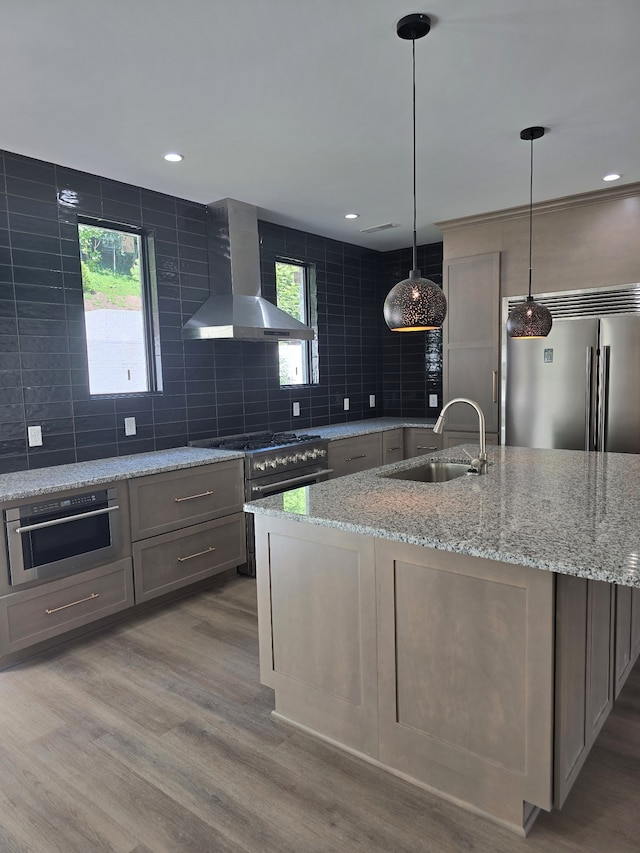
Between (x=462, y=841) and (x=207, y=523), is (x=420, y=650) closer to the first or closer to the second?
(x=462, y=841)

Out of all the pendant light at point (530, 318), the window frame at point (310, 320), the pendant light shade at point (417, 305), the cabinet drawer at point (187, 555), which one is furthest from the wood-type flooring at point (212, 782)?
the window frame at point (310, 320)

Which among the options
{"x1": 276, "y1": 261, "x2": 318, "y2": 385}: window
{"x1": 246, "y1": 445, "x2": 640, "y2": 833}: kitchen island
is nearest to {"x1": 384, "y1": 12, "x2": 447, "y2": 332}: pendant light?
{"x1": 246, "y1": 445, "x2": 640, "y2": 833}: kitchen island

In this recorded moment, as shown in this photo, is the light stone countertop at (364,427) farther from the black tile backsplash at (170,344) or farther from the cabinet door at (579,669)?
Result: the cabinet door at (579,669)

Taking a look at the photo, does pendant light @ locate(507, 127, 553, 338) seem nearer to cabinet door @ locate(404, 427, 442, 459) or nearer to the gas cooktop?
the gas cooktop

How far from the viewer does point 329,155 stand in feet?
10.4

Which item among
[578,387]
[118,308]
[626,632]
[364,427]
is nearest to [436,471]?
[626,632]

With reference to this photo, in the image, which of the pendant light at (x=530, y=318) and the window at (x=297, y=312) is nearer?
the pendant light at (x=530, y=318)

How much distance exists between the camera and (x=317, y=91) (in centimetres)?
244

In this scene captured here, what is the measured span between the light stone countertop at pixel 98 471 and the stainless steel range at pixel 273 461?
17 centimetres

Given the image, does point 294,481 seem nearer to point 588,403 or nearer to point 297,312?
point 297,312

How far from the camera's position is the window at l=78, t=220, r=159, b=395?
3.57 m

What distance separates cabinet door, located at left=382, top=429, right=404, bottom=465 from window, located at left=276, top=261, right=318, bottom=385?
0.86 meters

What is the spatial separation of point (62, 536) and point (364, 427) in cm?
291

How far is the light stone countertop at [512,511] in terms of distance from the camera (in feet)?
4.91
